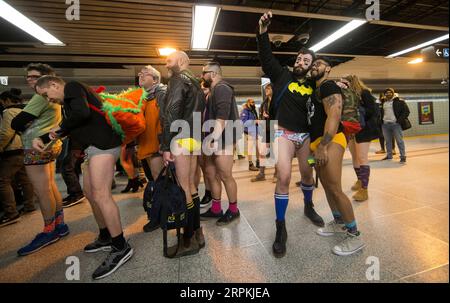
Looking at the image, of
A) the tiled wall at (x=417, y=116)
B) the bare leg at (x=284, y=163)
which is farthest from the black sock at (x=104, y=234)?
the tiled wall at (x=417, y=116)

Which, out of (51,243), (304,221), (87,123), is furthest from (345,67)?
(51,243)

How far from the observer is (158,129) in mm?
2307

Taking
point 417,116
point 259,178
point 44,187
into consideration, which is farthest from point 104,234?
point 417,116

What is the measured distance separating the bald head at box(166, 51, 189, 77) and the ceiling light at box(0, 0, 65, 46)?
11.3 ft

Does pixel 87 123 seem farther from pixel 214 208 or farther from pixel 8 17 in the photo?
pixel 8 17

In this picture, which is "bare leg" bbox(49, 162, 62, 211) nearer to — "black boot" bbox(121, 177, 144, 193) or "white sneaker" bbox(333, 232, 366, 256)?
"black boot" bbox(121, 177, 144, 193)

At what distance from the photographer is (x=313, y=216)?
2162mm

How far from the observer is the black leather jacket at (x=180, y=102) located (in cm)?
155

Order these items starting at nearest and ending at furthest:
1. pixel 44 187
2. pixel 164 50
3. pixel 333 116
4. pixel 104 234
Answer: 1. pixel 333 116
2. pixel 104 234
3. pixel 44 187
4. pixel 164 50

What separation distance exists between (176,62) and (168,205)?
1142mm

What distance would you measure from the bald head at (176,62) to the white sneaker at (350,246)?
1.88 meters

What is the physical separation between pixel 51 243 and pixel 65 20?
3.81 meters

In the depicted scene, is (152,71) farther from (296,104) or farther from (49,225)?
(49,225)

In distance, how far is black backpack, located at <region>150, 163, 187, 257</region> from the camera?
157 centimetres
